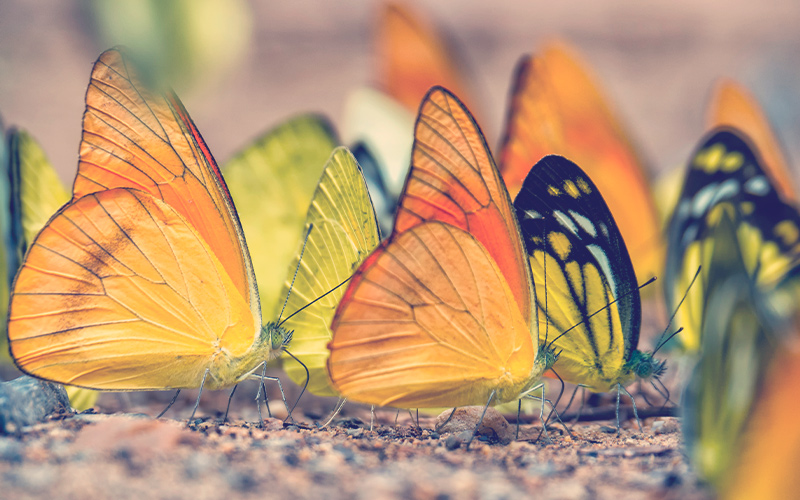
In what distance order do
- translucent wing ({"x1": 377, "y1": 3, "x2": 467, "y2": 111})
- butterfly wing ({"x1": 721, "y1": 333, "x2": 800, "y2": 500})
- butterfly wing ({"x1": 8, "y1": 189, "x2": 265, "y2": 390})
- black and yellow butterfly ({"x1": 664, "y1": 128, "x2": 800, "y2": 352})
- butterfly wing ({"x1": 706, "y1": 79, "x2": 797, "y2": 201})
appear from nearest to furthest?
butterfly wing ({"x1": 721, "y1": 333, "x2": 800, "y2": 500}) < butterfly wing ({"x1": 8, "y1": 189, "x2": 265, "y2": 390}) < black and yellow butterfly ({"x1": 664, "y1": 128, "x2": 800, "y2": 352}) < butterfly wing ({"x1": 706, "y1": 79, "x2": 797, "y2": 201}) < translucent wing ({"x1": 377, "y1": 3, "x2": 467, "y2": 111})

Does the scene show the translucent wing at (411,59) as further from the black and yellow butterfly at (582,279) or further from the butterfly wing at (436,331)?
the butterfly wing at (436,331)

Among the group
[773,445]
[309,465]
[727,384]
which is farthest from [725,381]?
[309,465]

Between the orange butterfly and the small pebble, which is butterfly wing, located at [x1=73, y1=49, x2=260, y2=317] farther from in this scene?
the orange butterfly

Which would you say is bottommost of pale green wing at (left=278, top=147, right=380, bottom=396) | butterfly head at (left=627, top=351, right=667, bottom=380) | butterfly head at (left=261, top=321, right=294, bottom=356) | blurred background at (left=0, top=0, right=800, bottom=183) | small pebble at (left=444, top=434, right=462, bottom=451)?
small pebble at (left=444, top=434, right=462, bottom=451)

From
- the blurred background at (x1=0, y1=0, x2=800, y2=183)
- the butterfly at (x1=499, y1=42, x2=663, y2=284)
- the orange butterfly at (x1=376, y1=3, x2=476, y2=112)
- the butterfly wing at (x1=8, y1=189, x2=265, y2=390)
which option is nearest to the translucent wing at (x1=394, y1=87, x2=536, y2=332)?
the butterfly wing at (x1=8, y1=189, x2=265, y2=390)

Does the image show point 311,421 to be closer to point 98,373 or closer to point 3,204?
point 98,373

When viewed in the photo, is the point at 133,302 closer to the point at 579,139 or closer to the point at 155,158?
the point at 155,158
